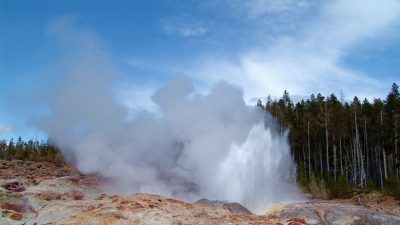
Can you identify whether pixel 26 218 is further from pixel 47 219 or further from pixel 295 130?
pixel 295 130

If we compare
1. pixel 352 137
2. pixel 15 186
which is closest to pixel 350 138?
pixel 352 137

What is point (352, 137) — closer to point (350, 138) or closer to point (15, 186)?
point (350, 138)

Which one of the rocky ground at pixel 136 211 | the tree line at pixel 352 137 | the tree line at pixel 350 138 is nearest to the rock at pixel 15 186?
the rocky ground at pixel 136 211

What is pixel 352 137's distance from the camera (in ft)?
206

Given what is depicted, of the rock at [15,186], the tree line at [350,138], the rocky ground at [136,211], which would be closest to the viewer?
the rocky ground at [136,211]

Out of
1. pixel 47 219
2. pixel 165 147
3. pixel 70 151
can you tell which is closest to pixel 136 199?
pixel 47 219

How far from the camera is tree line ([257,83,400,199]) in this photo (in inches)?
2254

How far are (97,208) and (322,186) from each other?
89.0 feet

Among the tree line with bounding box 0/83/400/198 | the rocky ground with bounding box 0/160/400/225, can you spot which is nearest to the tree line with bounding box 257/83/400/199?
the tree line with bounding box 0/83/400/198

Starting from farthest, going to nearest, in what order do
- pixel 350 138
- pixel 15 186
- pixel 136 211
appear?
1. pixel 350 138
2. pixel 15 186
3. pixel 136 211

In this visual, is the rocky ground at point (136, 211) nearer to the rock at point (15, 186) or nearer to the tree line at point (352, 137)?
the rock at point (15, 186)

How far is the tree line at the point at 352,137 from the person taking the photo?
57.2 m

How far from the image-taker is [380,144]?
195ft

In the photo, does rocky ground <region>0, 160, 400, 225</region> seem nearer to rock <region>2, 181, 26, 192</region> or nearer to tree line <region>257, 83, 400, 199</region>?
rock <region>2, 181, 26, 192</region>
